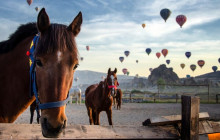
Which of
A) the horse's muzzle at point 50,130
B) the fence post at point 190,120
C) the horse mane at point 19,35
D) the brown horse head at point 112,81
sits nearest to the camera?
the horse's muzzle at point 50,130

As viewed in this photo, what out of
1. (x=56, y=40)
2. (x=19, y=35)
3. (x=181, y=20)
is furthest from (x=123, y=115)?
(x=181, y=20)

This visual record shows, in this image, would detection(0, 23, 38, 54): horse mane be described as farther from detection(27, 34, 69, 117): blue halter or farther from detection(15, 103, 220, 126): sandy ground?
detection(15, 103, 220, 126): sandy ground

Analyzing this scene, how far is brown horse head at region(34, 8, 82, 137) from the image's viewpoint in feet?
6.00

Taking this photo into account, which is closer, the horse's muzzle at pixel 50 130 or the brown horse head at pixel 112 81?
the horse's muzzle at pixel 50 130

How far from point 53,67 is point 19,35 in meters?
1.06

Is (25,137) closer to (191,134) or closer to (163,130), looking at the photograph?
(163,130)

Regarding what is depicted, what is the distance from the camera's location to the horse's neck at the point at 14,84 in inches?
96.3

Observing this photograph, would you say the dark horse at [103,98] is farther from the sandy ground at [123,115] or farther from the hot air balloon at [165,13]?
the hot air balloon at [165,13]

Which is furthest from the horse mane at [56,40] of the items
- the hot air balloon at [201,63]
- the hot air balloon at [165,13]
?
the hot air balloon at [201,63]

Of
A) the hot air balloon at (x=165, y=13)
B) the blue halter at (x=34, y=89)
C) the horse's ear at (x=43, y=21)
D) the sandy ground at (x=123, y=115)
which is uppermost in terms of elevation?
the hot air balloon at (x=165, y=13)

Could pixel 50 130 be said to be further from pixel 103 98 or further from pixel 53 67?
pixel 103 98

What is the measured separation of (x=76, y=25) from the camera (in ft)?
7.68

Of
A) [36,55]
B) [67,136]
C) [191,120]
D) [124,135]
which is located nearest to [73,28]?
[36,55]

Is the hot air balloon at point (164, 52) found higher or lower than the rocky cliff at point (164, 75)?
higher
